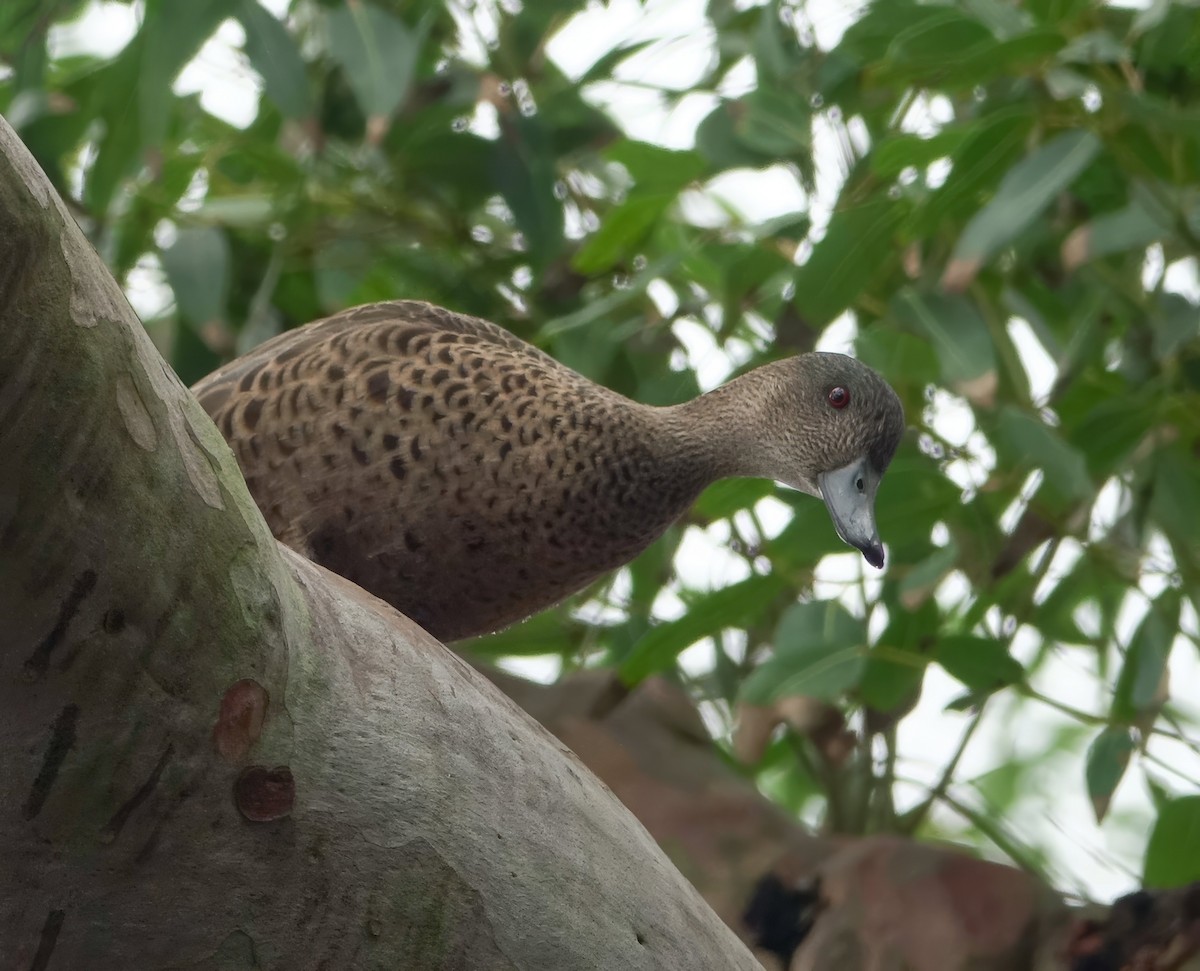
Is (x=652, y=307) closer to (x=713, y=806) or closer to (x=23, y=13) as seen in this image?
(x=713, y=806)

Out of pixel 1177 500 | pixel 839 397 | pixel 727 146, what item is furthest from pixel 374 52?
pixel 1177 500

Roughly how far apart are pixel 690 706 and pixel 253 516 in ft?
7.10

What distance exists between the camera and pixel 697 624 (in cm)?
275

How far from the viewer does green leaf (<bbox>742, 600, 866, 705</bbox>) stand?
8.76ft

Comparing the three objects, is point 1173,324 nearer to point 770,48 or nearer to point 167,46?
point 770,48

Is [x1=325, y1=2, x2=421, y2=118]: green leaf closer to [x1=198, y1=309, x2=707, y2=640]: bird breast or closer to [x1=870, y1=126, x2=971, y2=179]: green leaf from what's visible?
[x1=198, y1=309, x2=707, y2=640]: bird breast

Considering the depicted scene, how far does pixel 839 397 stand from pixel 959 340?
8.4 inches

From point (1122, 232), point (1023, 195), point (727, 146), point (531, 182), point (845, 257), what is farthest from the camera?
point (531, 182)

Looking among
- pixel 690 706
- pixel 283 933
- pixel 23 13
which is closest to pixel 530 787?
pixel 283 933

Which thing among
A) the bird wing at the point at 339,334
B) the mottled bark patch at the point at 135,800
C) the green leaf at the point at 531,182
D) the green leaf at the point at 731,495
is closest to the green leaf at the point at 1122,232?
the green leaf at the point at 731,495

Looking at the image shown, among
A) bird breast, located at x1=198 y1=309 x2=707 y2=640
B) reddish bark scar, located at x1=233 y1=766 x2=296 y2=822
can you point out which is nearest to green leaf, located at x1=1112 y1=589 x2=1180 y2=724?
bird breast, located at x1=198 y1=309 x2=707 y2=640

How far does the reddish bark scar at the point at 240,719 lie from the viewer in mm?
1417

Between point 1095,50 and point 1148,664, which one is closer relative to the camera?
point 1095,50

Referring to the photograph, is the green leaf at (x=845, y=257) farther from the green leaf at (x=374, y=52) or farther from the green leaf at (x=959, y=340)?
the green leaf at (x=374, y=52)
